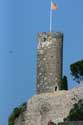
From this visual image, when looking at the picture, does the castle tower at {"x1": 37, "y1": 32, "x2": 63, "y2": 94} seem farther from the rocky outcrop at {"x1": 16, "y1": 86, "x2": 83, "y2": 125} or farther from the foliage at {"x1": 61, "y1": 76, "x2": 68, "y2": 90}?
the rocky outcrop at {"x1": 16, "y1": 86, "x2": 83, "y2": 125}

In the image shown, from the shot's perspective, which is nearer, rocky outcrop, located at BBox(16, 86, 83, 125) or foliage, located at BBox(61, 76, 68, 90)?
rocky outcrop, located at BBox(16, 86, 83, 125)

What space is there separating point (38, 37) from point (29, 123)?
18.4 feet

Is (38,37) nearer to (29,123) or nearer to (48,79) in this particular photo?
(48,79)

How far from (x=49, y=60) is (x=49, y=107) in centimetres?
515

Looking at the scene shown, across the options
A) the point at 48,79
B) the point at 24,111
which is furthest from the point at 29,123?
the point at 48,79

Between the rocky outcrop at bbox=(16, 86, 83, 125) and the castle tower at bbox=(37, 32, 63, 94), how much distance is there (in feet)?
8.85

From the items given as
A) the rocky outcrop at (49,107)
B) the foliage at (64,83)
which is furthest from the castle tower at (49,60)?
the rocky outcrop at (49,107)

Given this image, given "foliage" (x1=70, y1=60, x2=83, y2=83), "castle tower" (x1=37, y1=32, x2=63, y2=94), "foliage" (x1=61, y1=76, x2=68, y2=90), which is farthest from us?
"castle tower" (x1=37, y1=32, x2=63, y2=94)

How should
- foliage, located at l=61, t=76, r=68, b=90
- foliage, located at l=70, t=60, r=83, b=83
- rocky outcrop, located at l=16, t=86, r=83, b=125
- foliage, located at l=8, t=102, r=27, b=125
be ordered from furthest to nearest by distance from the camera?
1. foliage, located at l=61, t=76, r=68, b=90
2. foliage, located at l=8, t=102, r=27, b=125
3. foliage, located at l=70, t=60, r=83, b=83
4. rocky outcrop, located at l=16, t=86, r=83, b=125

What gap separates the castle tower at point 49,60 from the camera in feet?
116

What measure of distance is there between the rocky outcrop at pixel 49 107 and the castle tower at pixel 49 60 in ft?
8.85

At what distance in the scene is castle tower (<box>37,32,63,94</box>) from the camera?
35.2 meters

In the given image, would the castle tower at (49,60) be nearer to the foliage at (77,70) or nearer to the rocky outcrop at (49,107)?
the rocky outcrop at (49,107)

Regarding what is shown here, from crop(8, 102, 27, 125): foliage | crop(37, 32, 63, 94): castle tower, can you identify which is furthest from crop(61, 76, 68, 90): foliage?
crop(8, 102, 27, 125): foliage
